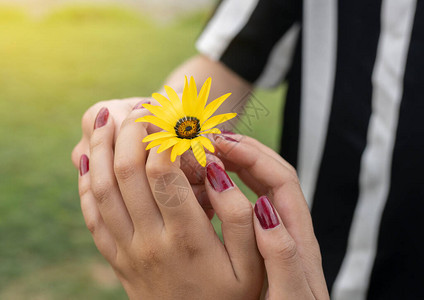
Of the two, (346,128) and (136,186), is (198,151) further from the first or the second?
(346,128)

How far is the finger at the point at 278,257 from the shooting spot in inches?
21.7

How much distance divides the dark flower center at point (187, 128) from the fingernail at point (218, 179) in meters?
0.06

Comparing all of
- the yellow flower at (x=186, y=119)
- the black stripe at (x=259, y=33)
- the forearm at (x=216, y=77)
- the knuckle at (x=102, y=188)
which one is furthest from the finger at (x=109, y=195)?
the black stripe at (x=259, y=33)

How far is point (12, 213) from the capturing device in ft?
6.55

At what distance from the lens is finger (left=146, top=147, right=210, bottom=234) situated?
0.54 m

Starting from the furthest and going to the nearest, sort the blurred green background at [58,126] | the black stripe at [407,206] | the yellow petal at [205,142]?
the blurred green background at [58,126] < the black stripe at [407,206] < the yellow petal at [205,142]

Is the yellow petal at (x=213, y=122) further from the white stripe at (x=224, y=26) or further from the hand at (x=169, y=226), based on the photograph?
the white stripe at (x=224, y=26)

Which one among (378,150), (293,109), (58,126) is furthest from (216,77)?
(58,126)

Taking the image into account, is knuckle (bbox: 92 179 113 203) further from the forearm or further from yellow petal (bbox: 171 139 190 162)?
the forearm

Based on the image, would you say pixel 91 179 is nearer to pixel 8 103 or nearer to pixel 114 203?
pixel 114 203

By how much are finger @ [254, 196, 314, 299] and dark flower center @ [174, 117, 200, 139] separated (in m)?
0.12

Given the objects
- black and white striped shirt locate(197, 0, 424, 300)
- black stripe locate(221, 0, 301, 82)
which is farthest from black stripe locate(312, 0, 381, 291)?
black stripe locate(221, 0, 301, 82)

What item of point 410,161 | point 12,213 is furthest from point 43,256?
point 410,161

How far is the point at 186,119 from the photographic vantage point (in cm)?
54
